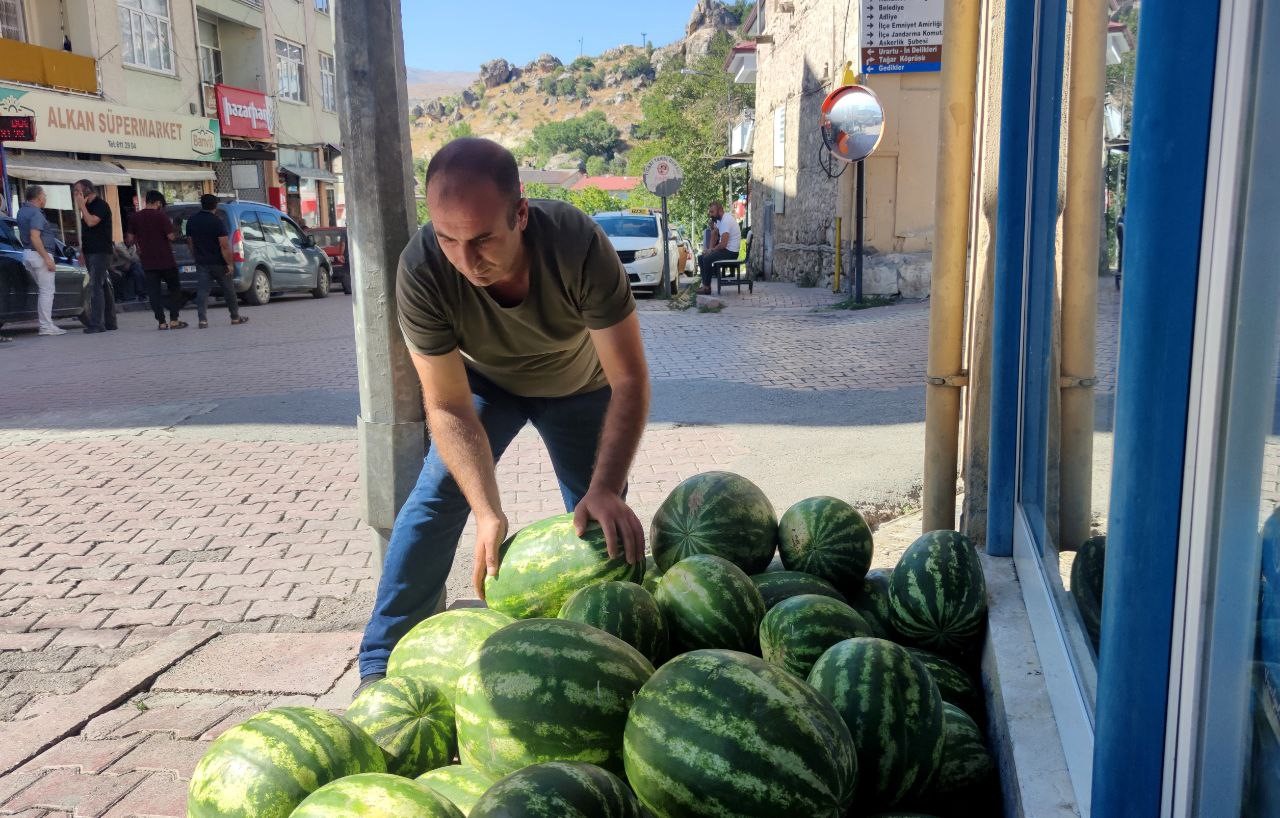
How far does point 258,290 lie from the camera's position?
76.1ft

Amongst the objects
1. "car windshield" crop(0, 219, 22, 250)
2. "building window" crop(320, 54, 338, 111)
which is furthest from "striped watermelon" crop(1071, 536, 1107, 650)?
"building window" crop(320, 54, 338, 111)

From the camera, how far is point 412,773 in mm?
2299

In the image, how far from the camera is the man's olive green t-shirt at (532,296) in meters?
3.32

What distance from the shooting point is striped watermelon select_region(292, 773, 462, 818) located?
71.4 inches

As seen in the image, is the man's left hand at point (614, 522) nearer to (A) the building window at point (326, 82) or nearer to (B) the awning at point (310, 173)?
(B) the awning at point (310, 173)

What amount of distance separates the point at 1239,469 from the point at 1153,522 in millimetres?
129

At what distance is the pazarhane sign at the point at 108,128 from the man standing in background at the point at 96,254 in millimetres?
6730

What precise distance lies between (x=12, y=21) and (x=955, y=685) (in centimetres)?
2865

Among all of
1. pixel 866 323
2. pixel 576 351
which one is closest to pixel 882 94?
pixel 866 323

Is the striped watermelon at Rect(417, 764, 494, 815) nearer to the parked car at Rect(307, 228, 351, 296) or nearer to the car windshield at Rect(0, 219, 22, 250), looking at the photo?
the car windshield at Rect(0, 219, 22, 250)

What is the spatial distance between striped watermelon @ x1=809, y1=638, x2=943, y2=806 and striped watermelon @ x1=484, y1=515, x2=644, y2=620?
78 cm

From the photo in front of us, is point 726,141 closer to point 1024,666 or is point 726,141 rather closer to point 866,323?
point 866,323

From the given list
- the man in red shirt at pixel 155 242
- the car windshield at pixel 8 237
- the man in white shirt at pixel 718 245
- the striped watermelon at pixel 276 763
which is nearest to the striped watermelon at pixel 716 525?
the striped watermelon at pixel 276 763

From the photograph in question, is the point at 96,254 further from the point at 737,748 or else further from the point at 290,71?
the point at 290,71
